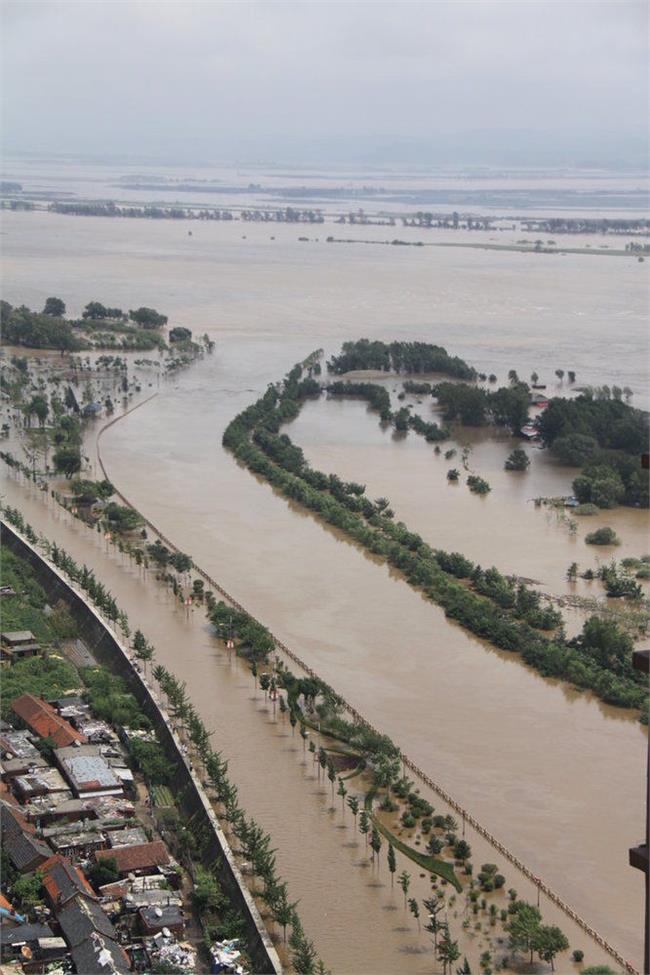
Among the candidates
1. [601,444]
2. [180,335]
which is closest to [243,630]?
[601,444]

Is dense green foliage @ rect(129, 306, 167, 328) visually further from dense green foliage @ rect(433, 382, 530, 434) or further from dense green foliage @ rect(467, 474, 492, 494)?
dense green foliage @ rect(467, 474, 492, 494)

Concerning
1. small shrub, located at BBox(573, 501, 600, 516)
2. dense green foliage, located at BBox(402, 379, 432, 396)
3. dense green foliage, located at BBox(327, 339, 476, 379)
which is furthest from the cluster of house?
dense green foliage, located at BBox(327, 339, 476, 379)

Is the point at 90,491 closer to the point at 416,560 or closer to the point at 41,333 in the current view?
the point at 416,560

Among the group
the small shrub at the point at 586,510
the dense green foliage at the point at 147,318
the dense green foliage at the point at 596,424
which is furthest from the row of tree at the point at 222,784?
A: the dense green foliage at the point at 147,318

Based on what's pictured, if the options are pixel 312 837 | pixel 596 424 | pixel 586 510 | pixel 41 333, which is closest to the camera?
pixel 312 837

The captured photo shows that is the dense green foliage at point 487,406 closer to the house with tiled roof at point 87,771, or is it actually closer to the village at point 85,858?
the village at point 85,858

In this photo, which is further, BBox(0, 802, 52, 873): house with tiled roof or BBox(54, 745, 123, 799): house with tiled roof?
BBox(54, 745, 123, 799): house with tiled roof

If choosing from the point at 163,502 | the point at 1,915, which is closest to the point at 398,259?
the point at 163,502
